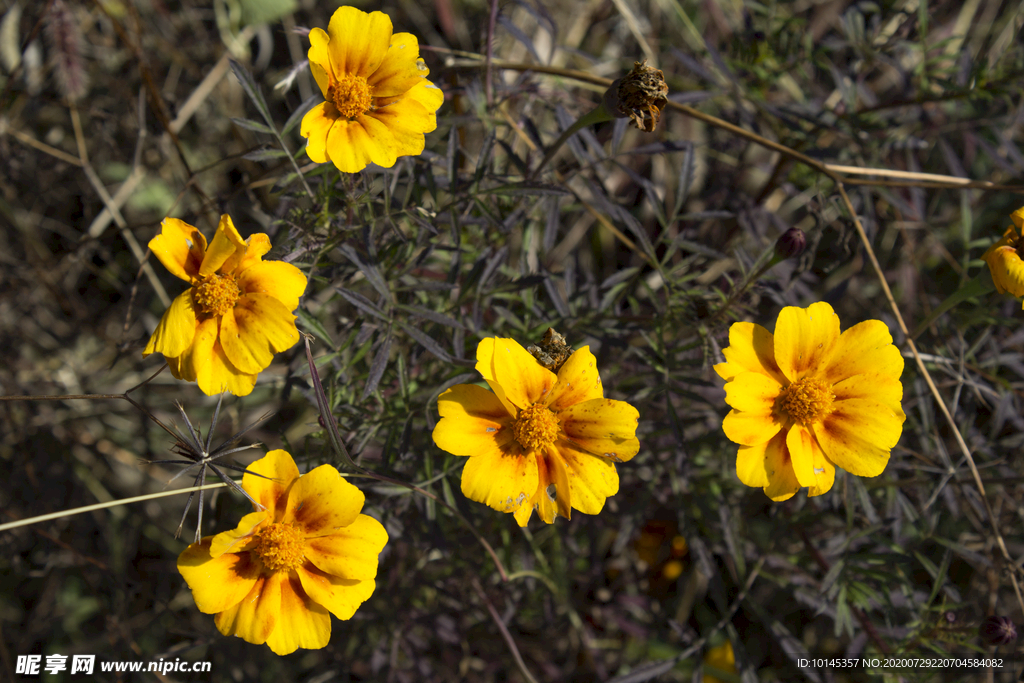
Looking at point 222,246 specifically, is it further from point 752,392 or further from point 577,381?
point 752,392

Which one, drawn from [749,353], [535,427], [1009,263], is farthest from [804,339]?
[535,427]

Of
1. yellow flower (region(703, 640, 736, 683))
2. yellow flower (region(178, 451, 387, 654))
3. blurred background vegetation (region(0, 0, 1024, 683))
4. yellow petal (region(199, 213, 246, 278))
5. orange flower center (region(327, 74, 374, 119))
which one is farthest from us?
yellow flower (region(703, 640, 736, 683))

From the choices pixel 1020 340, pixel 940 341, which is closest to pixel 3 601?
pixel 940 341

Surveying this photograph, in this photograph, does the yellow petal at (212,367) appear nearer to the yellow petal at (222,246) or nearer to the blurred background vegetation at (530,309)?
the yellow petal at (222,246)

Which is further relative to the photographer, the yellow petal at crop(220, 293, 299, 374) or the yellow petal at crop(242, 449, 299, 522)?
the yellow petal at crop(242, 449, 299, 522)

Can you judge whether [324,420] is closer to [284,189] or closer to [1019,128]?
[284,189]

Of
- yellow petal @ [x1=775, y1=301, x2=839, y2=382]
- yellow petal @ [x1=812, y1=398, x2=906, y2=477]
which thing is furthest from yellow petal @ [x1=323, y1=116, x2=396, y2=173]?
yellow petal @ [x1=812, y1=398, x2=906, y2=477]

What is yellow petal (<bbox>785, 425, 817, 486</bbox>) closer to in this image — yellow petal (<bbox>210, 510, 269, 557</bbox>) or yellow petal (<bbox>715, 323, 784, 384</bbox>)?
yellow petal (<bbox>715, 323, 784, 384</bbox>)

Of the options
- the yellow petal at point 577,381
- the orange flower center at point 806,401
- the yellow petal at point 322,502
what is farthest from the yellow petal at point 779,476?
the yellow petal at point 322,502
